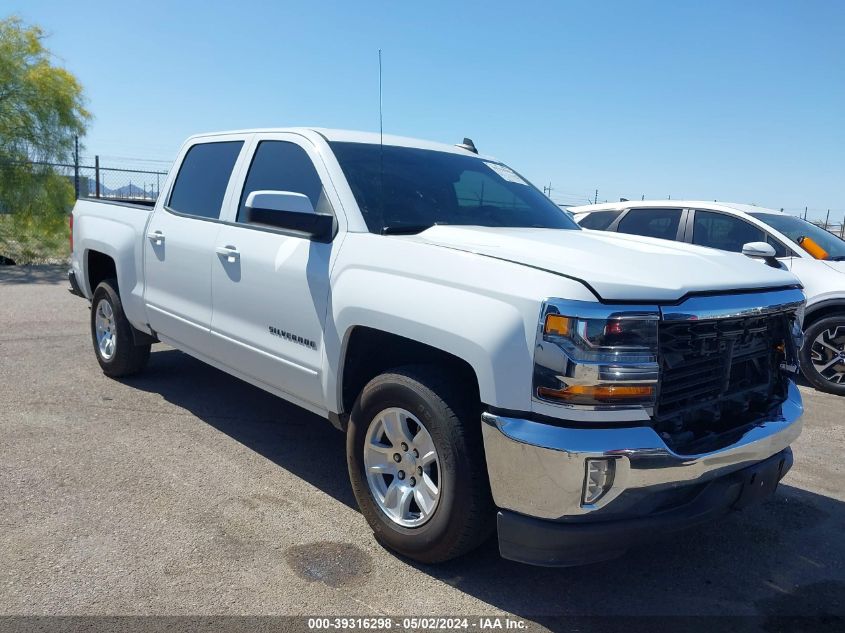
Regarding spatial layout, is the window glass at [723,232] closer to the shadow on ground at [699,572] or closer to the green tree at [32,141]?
the shadow on ground at [699,572]

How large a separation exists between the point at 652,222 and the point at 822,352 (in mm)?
2165

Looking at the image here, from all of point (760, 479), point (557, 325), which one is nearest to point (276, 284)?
point (557, 325)

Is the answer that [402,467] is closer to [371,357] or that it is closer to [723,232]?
[371,357]

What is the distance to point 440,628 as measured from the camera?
2.76 meters

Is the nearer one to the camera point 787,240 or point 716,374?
point 716,374

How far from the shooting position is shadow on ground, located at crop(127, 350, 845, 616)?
3.00m

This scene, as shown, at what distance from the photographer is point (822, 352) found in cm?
677

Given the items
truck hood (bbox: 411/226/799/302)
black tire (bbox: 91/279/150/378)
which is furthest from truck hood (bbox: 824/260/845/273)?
black tire (bbox: 91/279/150/378)

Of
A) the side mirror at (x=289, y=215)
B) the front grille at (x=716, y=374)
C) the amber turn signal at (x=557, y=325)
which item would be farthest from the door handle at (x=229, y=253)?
the front grille at (x=716, y=374)

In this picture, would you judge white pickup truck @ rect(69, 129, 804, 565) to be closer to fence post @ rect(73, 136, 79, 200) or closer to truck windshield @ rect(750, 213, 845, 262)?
truck windshield @ rect(750, 213, 845, 262)

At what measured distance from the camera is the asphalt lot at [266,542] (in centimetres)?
294

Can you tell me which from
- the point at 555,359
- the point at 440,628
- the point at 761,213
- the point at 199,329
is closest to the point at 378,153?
the point at 199,329

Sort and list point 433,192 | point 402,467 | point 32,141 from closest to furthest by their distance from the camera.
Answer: point 402,467
point 433,192
point 32,141

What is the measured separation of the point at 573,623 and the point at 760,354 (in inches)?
59.8
